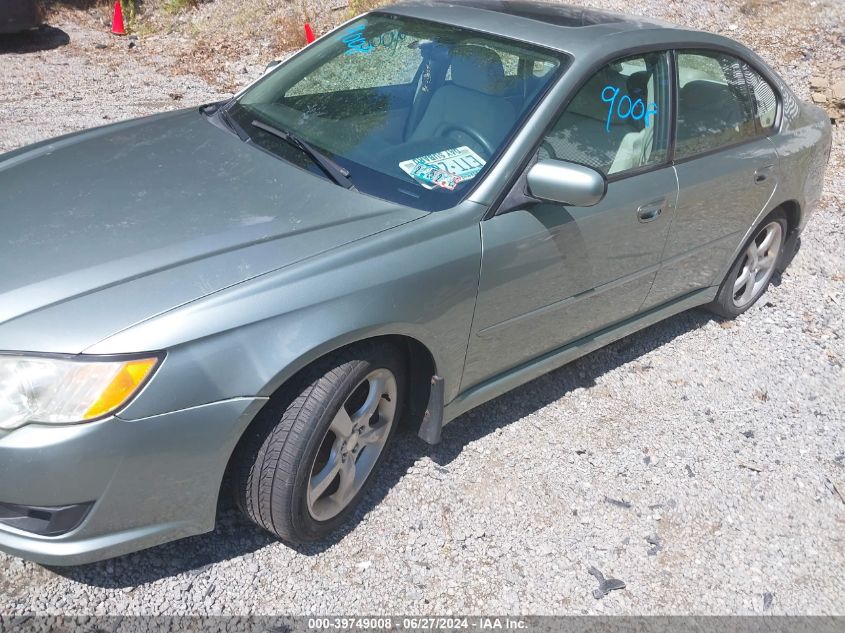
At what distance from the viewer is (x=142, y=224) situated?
8.54 ft

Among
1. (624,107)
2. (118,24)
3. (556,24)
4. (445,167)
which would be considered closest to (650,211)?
(624,107)

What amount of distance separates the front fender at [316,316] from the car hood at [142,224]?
62 millimetres

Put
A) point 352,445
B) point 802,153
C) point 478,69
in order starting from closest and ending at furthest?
point 352,445, point 478,69, point 802,153

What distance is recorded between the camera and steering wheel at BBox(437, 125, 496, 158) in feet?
9.80

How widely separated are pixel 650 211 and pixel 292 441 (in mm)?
1881

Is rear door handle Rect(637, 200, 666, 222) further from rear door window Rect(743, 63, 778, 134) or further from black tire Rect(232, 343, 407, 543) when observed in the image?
black tire Rect(232, 343, 407, 543)

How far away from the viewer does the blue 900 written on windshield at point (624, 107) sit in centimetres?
330

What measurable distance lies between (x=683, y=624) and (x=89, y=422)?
6.76 feet

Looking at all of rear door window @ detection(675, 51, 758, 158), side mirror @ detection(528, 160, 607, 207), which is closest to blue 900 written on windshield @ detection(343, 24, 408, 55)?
side mirror @ detection(528, 160, 607, 207)

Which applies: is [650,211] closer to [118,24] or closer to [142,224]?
[142,224]

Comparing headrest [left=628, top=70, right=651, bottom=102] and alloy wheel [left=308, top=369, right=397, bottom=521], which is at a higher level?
headrest [left=628, top=70, right=651, bottom=102]

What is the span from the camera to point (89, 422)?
210cm

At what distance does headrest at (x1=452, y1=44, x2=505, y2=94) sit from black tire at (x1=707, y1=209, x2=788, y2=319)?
1.93m

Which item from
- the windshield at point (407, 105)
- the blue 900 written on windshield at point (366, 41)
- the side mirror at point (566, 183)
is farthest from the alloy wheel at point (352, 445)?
the blue 900 written on windshield at point (366, 41)
